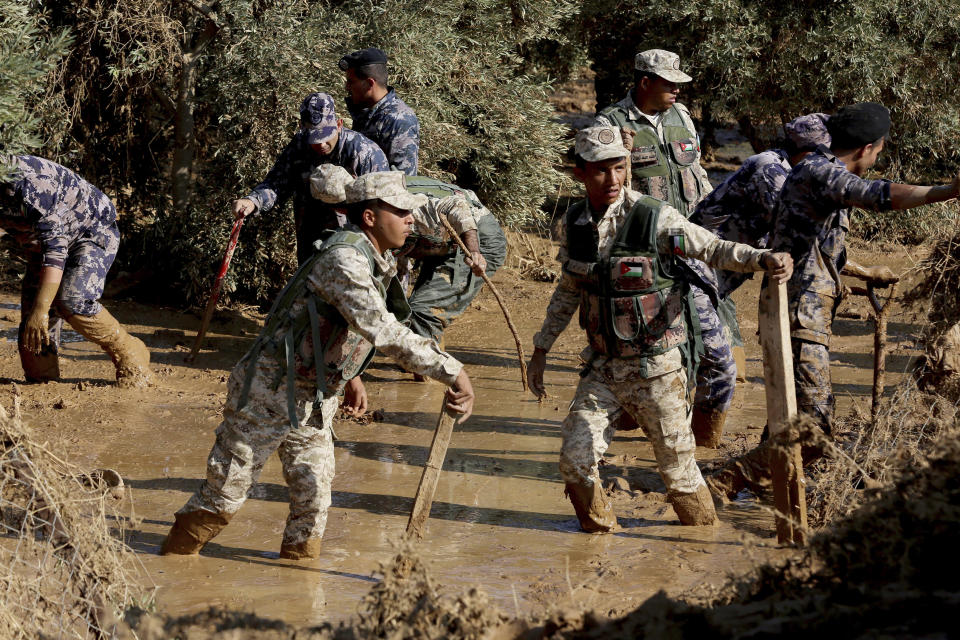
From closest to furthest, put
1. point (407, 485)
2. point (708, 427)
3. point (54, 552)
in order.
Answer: point (54, 552) → point (407, 485) → point (708, 427)

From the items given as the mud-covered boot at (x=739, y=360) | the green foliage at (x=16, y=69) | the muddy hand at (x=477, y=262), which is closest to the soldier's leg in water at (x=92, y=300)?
the green foliage at (x=16, y=69)

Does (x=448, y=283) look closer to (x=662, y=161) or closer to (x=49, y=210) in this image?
(x=662, y=161)

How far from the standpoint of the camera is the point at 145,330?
348 inches

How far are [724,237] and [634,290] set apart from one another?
155 cm

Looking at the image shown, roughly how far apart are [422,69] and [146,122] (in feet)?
9.29

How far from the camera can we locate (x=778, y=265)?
14.7 ft

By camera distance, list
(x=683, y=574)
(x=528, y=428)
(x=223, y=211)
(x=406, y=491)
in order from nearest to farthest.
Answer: (x=683, y=574) → (x=406, y=491) → (x=528, y=428) → (x=223, y=211)

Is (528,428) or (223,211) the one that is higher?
(223,211)

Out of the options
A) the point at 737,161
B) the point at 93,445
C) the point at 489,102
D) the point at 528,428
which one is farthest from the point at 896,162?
the point at 93,445

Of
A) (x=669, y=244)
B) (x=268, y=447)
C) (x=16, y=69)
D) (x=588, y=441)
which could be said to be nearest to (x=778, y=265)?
(x=669, y=244)

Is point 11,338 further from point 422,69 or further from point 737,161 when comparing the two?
point 737,161

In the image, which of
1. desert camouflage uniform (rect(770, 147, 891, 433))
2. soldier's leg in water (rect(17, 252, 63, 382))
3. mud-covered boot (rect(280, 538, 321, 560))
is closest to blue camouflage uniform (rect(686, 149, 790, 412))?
desert camouflage uniform (rect(770, 147, 891, 433))

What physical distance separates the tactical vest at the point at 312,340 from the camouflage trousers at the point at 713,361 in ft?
7.87

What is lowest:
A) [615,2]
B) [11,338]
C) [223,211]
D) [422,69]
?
[11,338]
